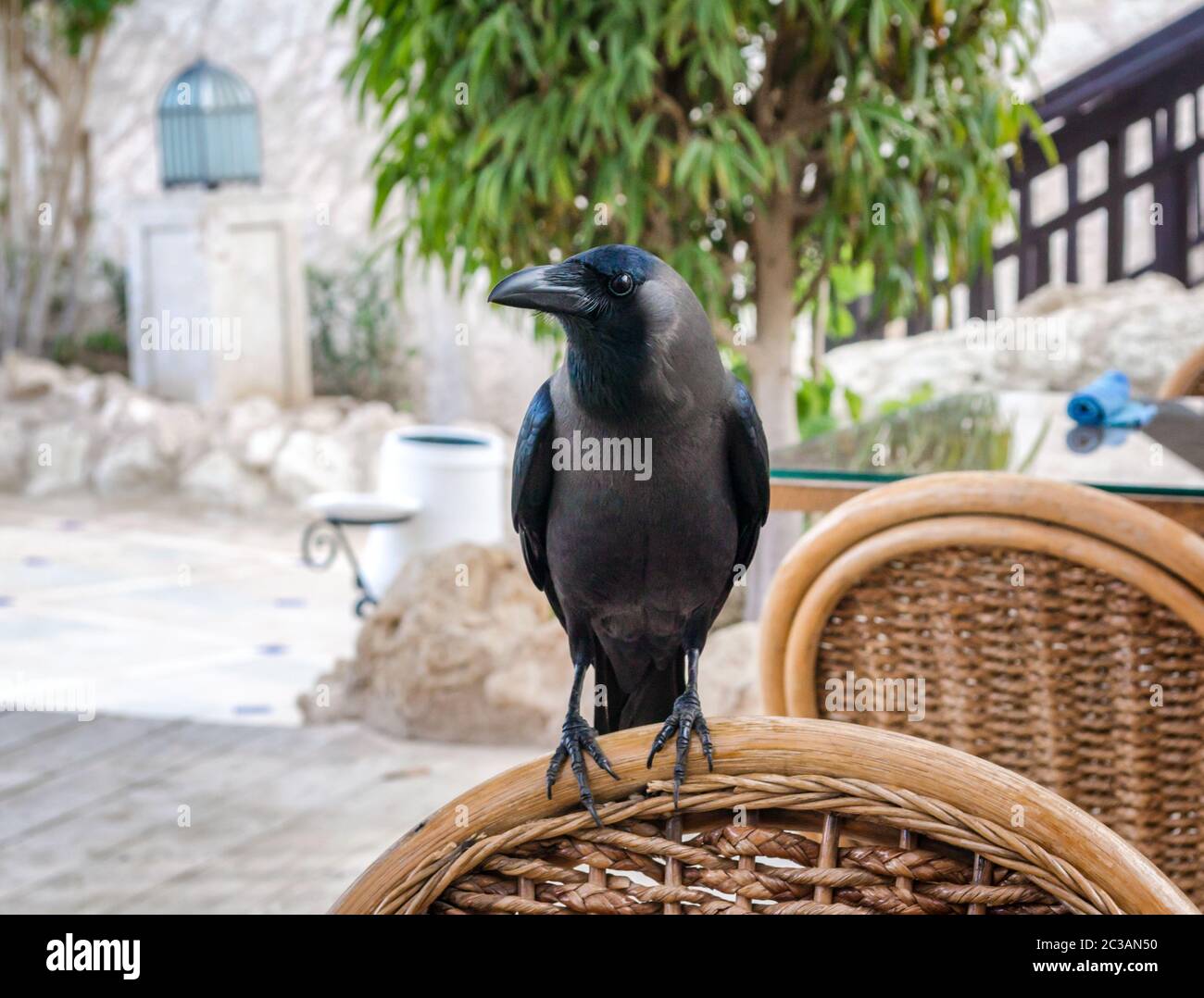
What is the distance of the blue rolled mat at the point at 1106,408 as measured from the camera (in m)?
1.89

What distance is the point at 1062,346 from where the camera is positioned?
4414 millimetres

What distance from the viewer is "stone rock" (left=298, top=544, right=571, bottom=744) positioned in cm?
322

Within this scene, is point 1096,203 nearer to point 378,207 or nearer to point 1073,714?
point 378,207

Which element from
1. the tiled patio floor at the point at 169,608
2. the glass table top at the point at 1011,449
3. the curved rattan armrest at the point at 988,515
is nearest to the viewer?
the curved rattan armrest at the point at 988,515

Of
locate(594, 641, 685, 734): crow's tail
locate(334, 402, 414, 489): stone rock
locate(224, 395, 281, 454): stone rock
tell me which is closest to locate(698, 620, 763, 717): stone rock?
locate(594, 641, 685, 734): crow's tail

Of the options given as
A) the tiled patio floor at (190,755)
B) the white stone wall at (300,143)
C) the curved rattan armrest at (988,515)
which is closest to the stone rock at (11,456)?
the tiled patio floor at (190,755)

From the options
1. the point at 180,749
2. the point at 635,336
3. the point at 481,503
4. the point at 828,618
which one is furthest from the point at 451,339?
the point at 635,336

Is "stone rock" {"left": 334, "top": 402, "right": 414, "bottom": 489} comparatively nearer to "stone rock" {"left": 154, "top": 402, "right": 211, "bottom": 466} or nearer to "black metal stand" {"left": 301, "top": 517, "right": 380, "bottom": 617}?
"black metal stand" {"left": 301, "top": 517, "right": 380, "bottom": 617}

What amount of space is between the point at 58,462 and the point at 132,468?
0.41 metres

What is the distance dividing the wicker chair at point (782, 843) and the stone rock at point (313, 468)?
5709 mm

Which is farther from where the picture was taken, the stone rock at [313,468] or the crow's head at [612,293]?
the stone rock at [313,468]

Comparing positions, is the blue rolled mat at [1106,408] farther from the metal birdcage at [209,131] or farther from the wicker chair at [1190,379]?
the metal birdcage at [209,131]

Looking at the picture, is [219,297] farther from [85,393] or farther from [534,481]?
[534,481]
